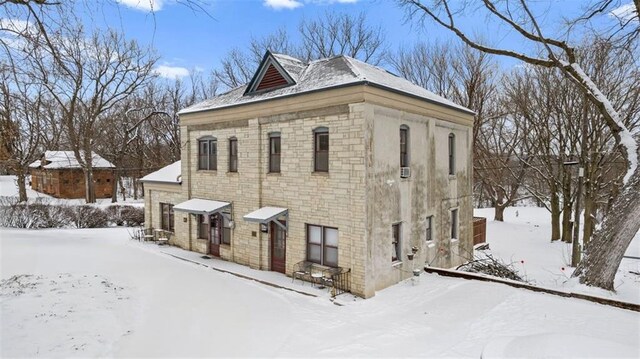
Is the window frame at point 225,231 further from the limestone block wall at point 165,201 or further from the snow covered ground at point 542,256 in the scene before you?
the snow covered ground at point 542,256

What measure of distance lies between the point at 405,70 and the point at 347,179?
24.9 meters

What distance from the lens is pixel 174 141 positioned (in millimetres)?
40688

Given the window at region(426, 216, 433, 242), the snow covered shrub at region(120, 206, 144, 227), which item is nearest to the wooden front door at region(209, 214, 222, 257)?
the window at region(426, 216, 433, 242)

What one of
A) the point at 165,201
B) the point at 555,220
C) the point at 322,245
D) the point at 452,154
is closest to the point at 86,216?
the point at 165,201

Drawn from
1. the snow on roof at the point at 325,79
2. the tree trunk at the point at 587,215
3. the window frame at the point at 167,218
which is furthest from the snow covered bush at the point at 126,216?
the tree trunk at the point at 587,215

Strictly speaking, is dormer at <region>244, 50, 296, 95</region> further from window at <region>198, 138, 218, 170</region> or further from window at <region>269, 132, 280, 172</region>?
window at <region>198, 138, 218, 170</region>

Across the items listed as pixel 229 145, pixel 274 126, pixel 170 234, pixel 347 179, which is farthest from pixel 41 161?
pixel 347 179

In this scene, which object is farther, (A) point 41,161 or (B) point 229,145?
(A) point 41,161

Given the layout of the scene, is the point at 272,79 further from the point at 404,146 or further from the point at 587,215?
the point at 587,215

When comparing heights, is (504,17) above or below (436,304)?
above

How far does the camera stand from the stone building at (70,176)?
3956 centimetres

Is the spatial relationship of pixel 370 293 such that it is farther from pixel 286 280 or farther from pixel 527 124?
pixel 527 124

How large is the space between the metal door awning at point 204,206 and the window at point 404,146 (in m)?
7.44

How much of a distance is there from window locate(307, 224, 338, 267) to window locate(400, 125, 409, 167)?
3652 millimetres
